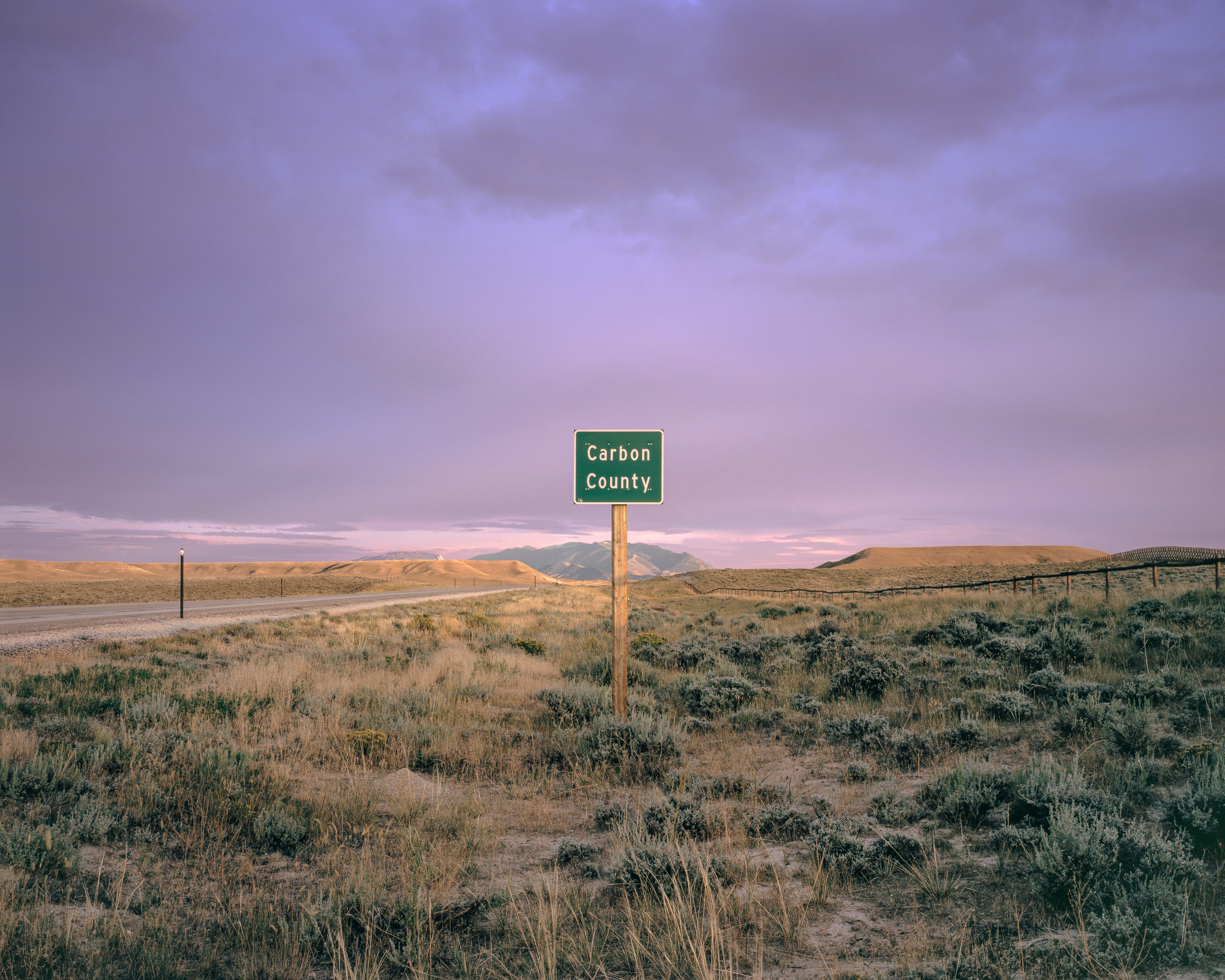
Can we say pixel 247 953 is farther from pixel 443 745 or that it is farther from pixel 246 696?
pixel 246 696

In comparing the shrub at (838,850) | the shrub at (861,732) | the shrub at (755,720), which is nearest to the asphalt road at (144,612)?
the shrub at (755,720)

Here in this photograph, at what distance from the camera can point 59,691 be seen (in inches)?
348

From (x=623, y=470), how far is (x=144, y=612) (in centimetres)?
2355

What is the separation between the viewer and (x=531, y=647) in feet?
54.3

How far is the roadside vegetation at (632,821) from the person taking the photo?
3266 mm

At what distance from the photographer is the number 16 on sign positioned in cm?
884

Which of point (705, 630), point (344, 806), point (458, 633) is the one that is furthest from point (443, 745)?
point (705, 630)

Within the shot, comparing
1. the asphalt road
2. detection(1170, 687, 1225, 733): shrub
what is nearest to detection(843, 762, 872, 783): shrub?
detection(1170, 687, 1225, 733): shrub

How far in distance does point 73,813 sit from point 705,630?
58.7ft

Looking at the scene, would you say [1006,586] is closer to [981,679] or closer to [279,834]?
[981,679]

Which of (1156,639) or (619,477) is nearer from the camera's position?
(619,477)

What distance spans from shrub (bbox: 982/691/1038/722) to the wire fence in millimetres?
10774

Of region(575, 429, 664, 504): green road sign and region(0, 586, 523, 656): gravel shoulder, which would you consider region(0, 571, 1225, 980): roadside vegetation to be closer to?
region(575, 429, 664, 504): green road sign

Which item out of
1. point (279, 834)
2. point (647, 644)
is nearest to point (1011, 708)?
point (279, 834)
